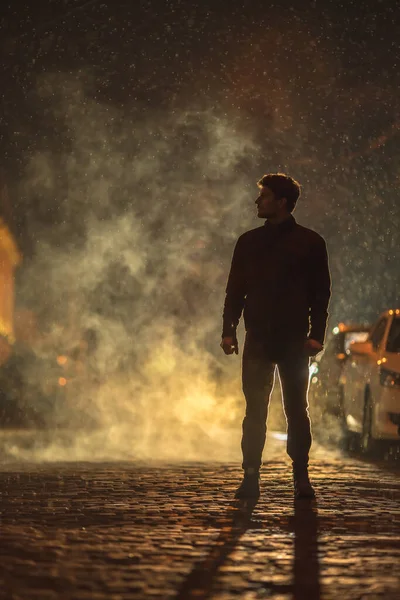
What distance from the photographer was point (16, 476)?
34.8 ft

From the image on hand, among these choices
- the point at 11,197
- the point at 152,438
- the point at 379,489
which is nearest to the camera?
the point at 379,489

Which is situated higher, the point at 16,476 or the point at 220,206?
the point at 220,206

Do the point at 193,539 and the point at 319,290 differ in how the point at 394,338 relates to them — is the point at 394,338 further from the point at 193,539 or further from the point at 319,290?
the point at 193,539

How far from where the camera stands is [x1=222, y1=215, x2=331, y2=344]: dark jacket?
901cm

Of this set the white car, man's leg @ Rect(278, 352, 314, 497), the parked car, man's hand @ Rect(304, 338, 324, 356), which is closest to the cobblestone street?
man's leg @ Rect(278, 352, 314, 497)

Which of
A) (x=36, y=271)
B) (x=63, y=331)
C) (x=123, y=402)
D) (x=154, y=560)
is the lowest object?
(x=154, y=560)

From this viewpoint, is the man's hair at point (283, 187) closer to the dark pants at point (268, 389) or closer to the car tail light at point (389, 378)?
the dark pants at point (268, 389)

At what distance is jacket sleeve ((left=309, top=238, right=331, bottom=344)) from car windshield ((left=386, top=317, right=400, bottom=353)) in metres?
5.98

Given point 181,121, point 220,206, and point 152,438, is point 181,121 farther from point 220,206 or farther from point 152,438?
point 152,438

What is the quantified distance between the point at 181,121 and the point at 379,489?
23.1m

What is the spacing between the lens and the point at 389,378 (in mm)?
14359

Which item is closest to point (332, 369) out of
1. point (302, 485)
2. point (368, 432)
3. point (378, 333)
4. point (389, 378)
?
point (378, 333)

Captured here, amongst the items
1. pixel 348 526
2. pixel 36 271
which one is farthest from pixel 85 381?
pixel 36 271

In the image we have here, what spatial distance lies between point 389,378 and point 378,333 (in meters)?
1.55
